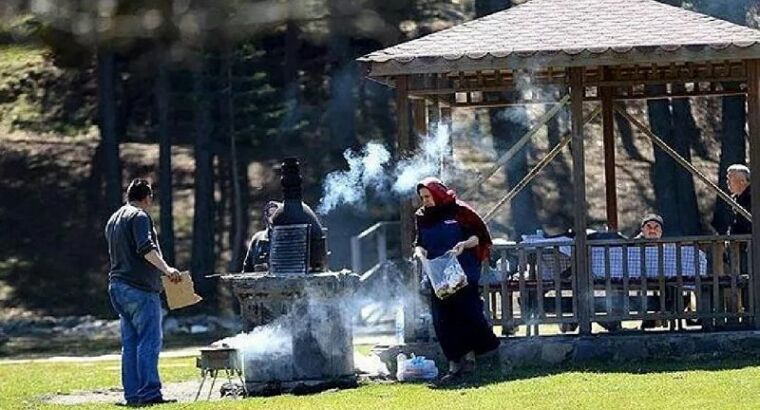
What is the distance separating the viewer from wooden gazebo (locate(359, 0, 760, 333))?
555 inches

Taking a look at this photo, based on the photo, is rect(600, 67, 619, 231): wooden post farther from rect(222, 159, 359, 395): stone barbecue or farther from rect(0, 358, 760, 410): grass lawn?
rect(222, 159, 359, 395): stone barbecue

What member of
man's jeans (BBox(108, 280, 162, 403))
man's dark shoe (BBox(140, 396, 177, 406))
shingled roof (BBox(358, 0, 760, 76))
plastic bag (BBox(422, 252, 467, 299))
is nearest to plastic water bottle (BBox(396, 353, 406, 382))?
plastic bag (BBox(422, 252, 467, 299))

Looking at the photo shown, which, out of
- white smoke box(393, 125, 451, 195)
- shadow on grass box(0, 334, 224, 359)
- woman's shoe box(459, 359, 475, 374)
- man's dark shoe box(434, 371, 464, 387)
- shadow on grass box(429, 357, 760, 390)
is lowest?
shadow on grass box(0, 334, 224, 359)

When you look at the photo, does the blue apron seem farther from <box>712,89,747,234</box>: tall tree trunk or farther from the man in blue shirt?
<box>712,89,747,234</box>: tall tree trunk

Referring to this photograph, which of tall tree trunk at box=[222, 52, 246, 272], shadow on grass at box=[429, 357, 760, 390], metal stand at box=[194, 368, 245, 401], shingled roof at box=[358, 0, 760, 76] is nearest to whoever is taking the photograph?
shadow on grass at box=[429, 357, 760, 390]

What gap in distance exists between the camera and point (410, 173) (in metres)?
15.2

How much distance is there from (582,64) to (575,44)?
0.66ft

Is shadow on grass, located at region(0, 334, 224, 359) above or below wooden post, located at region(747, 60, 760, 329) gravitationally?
below

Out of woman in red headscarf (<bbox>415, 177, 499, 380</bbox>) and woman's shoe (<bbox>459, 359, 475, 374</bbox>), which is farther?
woman's shoe (<bbox>459, 359, 475, 374</bbox>)

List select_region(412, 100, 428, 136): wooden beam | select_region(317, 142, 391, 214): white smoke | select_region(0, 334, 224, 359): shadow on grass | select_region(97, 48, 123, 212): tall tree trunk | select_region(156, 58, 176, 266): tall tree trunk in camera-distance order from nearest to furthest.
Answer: select_region(412, 100, 428, 136): wooden beam → select_region(0, 334, 224, 359): shadow on grass → select_region(317, 142, 391, 214): white smoke → select_region(156, 58, 176, 266): tall tree trunk → select_region(97, 48, 123, 212): tall tree trunk

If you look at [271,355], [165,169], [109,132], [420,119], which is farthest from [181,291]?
[109,132]

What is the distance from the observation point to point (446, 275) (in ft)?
43.2

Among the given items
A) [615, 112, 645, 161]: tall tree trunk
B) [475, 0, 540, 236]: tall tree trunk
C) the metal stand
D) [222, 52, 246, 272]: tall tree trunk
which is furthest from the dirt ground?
[615, 112, 645, 161]: tall tree trunk

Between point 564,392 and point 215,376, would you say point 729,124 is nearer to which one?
point 215,376
